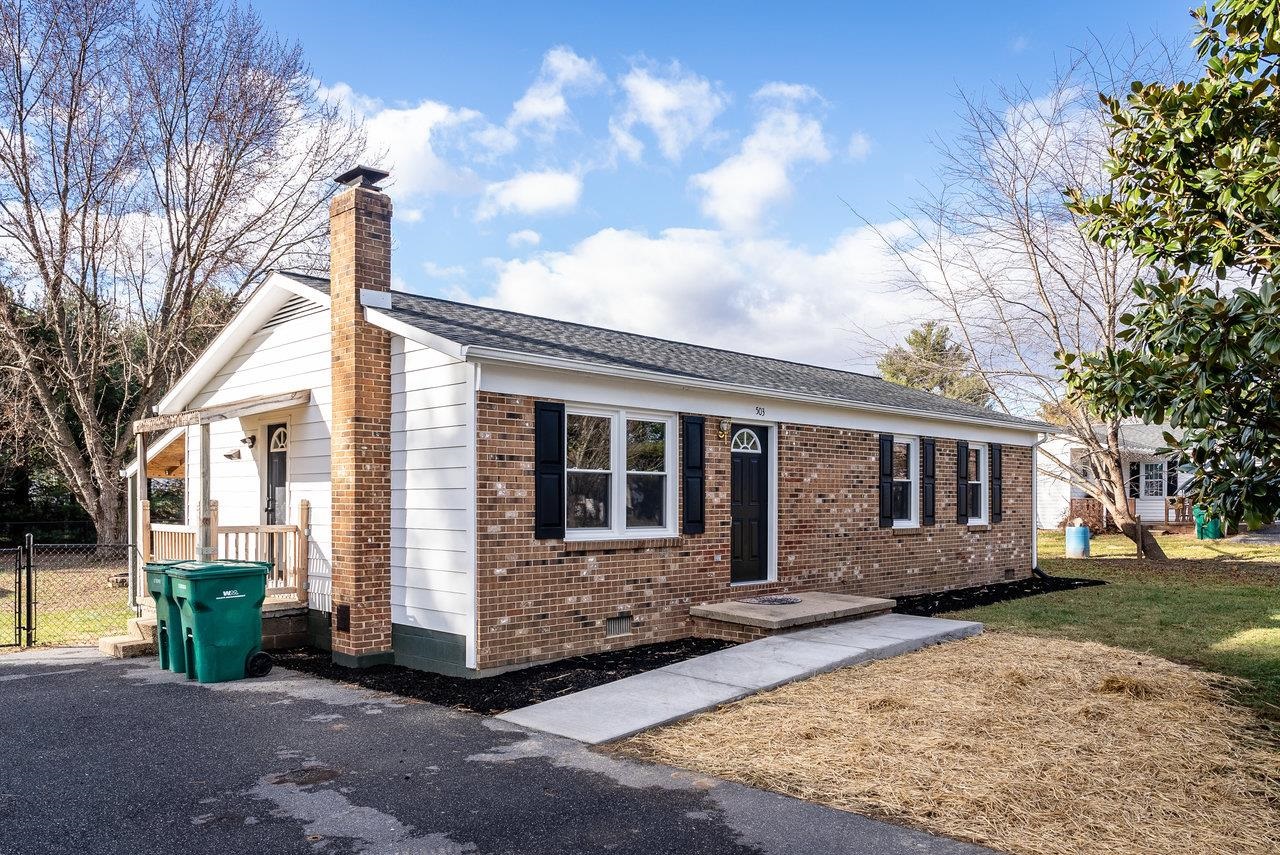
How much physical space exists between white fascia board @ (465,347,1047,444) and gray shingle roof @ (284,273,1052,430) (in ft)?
0.29

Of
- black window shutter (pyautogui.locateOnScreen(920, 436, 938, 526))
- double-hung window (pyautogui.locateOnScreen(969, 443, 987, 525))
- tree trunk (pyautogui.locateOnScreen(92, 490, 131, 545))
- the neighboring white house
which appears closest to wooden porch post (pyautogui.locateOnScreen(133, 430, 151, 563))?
tree trunk (pyautogui.locateOnScreen(92, 490, 131, 545))

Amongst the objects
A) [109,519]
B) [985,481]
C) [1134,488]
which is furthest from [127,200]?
[1134,488]

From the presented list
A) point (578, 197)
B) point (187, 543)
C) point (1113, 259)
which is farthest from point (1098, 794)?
point (1113, 259)

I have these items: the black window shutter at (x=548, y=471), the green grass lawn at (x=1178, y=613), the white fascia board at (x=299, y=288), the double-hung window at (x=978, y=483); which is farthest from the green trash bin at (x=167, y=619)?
the double-hung window at (x=978, y=483)

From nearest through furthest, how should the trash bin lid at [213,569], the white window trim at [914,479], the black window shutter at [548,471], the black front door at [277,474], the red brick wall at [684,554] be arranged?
1. the trash bin lid at [213,569]
2. the red brick wall at [684,554]
3. the black window shutter at [548,471]
4. the black front door at [277,474]
5. the white window trim at [914,479]

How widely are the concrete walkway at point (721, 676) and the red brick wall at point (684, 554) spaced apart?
1.13 meters

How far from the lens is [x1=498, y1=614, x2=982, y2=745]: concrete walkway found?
6.47 metres

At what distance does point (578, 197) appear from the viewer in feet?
50.2

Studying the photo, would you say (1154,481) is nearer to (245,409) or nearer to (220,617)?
(245,409)

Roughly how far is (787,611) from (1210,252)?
5398 millimetres

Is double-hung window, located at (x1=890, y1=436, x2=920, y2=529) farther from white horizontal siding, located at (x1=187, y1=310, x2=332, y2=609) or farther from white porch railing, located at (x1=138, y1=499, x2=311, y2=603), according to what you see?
white porch railing, located at (x1=138, y1=499, x2=311, y2=603)

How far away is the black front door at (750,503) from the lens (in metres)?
10.9

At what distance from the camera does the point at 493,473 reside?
8.10 meters

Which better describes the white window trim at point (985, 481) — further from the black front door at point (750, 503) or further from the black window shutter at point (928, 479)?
the black front door at point (750, 503)
